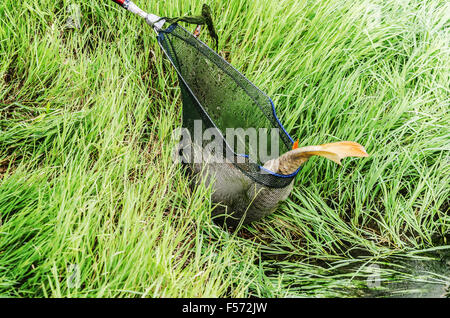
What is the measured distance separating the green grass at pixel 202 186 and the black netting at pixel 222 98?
0.52 feet

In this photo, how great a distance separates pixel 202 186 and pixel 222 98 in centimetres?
54

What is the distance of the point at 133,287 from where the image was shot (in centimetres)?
125

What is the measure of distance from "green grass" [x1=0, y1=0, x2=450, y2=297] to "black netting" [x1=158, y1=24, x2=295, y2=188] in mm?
160

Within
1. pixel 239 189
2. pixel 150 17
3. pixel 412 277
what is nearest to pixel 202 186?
pixel 239 189

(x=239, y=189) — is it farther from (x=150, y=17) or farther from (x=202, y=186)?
(x=150, y=17)

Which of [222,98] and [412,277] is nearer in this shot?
[412,277]

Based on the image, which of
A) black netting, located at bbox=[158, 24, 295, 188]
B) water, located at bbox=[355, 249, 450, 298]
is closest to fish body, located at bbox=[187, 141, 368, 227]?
black netting, located at bbox=[158, 24, 295, 188]

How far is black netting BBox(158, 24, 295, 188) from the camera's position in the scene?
5.05 ft

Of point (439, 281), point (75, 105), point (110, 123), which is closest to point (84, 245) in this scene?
point (110, 123)

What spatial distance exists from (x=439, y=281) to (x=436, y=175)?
558mm

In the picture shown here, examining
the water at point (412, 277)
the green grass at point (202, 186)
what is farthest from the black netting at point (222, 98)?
the water at point (412, 277)

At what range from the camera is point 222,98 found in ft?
6.12
